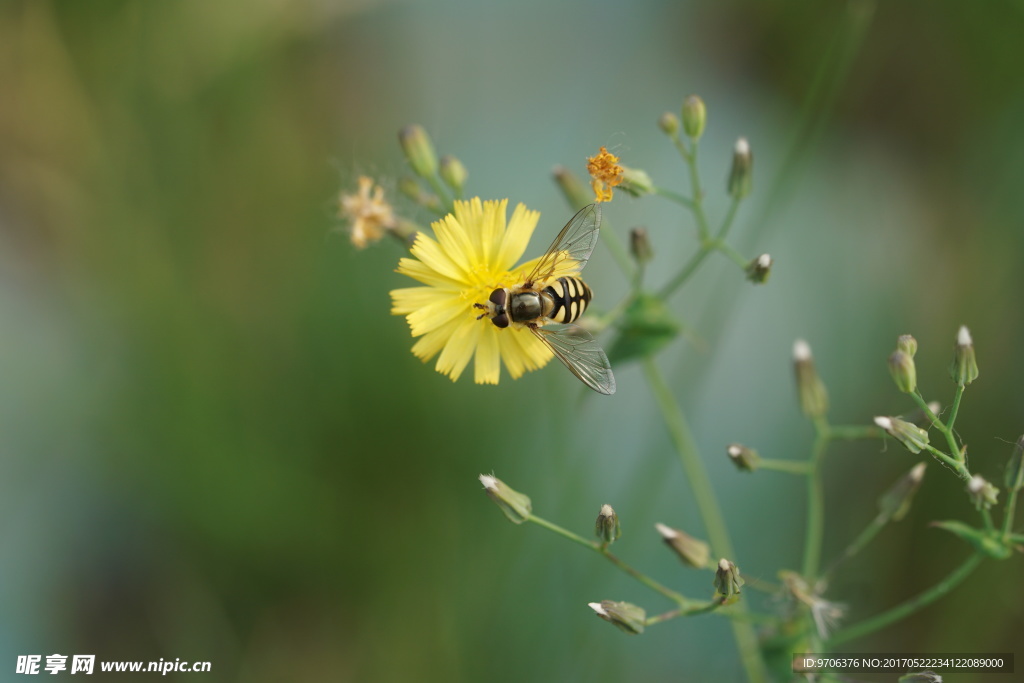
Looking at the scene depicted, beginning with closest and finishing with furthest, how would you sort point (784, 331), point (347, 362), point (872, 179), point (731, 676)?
point (731, 676) < point (347, 362) < point (784, 331) < point (872, 179)

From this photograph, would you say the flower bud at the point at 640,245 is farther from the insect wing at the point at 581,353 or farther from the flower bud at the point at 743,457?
the flower bud at the point at 743,457

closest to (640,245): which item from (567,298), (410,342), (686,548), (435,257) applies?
(567,298)

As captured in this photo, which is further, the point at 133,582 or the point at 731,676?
the point at 133,582

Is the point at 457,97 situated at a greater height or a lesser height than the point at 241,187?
greater

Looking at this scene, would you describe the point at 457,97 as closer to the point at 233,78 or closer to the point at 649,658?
the point at 233,78

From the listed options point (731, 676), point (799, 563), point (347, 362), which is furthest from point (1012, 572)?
point (347, 362)

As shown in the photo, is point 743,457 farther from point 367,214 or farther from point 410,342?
point 410,342
